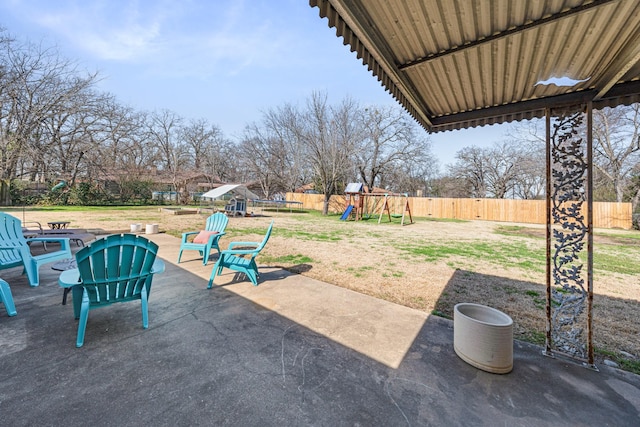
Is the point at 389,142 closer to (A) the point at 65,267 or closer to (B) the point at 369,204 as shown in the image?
(B) the point at 369,204

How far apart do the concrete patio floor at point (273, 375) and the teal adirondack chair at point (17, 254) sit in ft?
3.10

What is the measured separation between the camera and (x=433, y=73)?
2.26 meters

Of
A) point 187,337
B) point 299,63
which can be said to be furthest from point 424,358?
point 299,63

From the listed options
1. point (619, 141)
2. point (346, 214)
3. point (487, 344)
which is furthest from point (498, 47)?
point (619, 141)

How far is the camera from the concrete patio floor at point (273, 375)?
1.58m

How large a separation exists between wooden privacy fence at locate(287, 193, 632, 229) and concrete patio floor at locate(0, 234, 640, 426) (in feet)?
69.0

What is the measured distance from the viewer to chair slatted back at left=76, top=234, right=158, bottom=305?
2.31m

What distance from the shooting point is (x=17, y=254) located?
383cm

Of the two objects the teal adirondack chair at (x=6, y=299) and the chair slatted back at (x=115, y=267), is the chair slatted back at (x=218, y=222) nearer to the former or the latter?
the chair slatted back at (x=115, y=267)

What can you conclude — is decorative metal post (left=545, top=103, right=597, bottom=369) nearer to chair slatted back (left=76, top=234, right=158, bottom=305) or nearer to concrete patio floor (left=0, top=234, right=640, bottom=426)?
concrete patio floor (left=0, top=234, right=640, bottom=426)

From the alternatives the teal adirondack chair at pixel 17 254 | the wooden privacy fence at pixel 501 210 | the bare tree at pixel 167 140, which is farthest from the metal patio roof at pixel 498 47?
the bare tree at pixel 167 140

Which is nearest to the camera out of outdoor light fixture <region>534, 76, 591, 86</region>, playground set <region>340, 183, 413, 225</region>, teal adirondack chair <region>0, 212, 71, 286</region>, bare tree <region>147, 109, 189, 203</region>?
outdoor light fixture <region>534, 76, 591, 86</region>

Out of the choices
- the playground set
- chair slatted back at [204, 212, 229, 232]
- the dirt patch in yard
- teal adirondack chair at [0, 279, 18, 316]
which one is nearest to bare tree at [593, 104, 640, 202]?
the playground set

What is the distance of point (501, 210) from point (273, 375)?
23.0m
